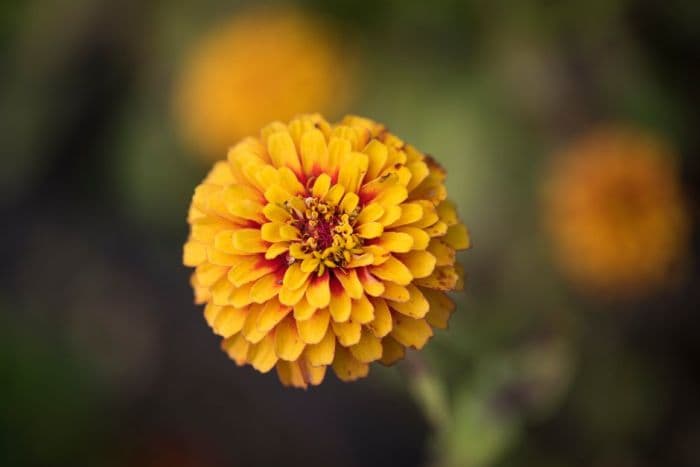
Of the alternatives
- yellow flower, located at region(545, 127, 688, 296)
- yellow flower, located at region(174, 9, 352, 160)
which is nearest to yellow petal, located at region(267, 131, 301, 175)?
yellow flower, located at region(545, 127, 688, 296)

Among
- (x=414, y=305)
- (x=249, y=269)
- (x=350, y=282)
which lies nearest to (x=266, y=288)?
(x=249, y=269)

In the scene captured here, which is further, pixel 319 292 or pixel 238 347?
pixel 238 347

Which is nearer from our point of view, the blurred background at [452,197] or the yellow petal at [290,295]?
the yellow petal at [290,295]

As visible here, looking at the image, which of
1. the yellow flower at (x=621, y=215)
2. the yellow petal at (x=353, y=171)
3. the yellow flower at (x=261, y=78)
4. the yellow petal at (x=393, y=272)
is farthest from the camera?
the yellow flower at (x=261, y=78)

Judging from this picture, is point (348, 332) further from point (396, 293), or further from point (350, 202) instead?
point (350, 202)

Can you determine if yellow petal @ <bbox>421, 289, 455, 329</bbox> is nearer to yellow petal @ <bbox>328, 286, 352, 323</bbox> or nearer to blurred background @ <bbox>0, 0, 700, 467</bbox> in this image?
yellow petal @ <bbox>328, 286, 352, 323</bbox>

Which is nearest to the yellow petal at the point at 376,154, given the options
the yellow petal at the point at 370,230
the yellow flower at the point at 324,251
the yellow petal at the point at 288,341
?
the yellow flower at the point at 324,251

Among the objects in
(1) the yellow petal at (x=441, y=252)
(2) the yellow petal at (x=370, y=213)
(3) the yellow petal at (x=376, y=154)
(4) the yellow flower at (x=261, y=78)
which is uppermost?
(4) the yellow flower at (x=261, y=78)

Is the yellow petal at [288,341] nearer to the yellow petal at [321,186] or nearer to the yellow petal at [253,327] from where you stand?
the yellow petal at [253,327]

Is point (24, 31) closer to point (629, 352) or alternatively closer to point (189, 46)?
point (189, 46)
